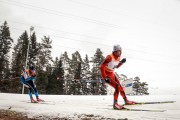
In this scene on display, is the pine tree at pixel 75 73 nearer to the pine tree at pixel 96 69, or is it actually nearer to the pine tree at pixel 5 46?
Answer: the pine tree at pixel 96 69

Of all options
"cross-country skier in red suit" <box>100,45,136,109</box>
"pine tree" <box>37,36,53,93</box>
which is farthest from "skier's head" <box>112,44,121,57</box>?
"pine tree" <box>37,36,53,93</box>

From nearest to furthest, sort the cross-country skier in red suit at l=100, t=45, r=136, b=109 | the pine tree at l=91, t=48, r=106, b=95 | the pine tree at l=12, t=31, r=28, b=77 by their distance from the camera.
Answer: the cross-country skier in red suit at l=100, t=45, r=136, b=109
the pine tree at l=12, t=31, r=28, b=77
the pine tree at l=91, t=48, r=106, b=95

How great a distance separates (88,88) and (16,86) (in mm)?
25711

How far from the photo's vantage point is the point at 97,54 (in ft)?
250

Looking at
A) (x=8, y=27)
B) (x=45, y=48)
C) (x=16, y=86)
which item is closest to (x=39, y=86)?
(x=16, y=86)

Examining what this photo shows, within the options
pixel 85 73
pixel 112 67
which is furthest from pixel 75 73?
pixel 112 67

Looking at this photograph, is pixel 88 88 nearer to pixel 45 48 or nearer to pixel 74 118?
pixel 45 48

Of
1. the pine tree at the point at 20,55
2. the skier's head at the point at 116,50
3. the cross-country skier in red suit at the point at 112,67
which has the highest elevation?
the pine tree at the point at 20,55

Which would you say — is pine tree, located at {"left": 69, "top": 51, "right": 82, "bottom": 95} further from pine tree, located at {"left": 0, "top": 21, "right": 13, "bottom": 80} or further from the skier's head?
the skier's head

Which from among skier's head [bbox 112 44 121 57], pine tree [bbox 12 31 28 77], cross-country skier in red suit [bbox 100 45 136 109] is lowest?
cross-country skier in red suit [bbox 100 45 136 109]

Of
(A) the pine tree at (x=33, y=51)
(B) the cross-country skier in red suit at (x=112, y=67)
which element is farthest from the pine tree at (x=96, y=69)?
(B) the cross-country skier in red suit at (x=112, y=67)

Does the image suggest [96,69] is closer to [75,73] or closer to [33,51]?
[75,73]

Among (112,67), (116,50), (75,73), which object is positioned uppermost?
(75,73)

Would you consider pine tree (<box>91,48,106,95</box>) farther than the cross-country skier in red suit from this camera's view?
Yes
